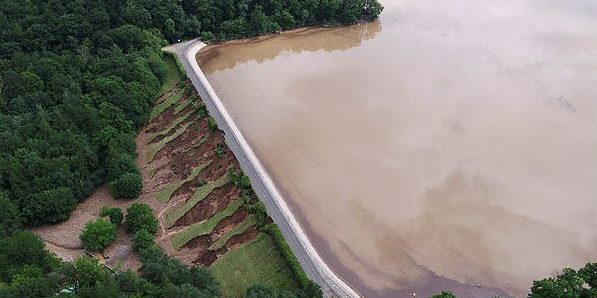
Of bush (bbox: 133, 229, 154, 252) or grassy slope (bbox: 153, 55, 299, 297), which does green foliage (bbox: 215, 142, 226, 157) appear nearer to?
grassy slope (bbox: 153, 55, 299, 297)

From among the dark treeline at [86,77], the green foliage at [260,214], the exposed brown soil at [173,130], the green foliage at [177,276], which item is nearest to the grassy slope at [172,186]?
the dark treeline at [86,77]

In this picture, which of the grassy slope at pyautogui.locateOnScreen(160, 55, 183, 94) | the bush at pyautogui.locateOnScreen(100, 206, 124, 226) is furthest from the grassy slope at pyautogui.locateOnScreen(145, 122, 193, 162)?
the bush at pyautogui.locateOnScreen(100, 206, 124, 226)

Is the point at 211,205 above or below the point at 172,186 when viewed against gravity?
below

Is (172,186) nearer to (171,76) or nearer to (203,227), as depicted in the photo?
(203,227)

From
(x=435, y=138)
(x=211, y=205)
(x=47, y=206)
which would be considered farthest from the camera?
(x=435, y=138)

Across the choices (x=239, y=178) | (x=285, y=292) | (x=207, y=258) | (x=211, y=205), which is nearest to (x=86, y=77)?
(x=211, y=205)

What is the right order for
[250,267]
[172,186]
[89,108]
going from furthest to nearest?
1. [89,108]
2. [172,186]
3. [250,267]

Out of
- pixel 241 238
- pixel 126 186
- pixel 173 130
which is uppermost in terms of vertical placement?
pixel 173 130

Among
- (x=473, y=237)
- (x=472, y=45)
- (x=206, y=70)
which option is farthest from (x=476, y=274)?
(x=206, y=70)
